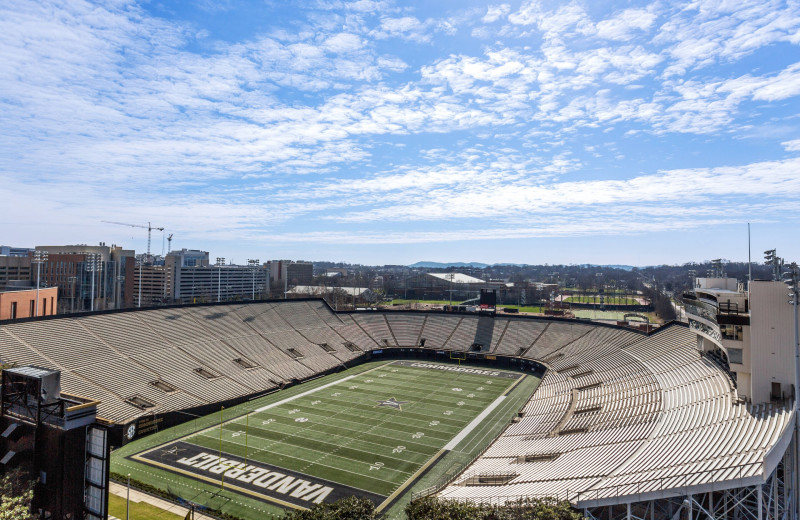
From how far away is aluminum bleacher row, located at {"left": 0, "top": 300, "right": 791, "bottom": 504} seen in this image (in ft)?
63.1

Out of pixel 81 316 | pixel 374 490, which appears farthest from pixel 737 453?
pixel 81 316

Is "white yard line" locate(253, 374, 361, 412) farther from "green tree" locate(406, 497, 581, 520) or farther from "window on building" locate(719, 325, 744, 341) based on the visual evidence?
"window on building" locate(719, 325, 744, 341)

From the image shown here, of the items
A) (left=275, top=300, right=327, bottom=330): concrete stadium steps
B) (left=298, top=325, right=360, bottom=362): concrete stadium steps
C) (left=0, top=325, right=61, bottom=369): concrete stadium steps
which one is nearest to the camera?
(left=0, top=325, right=61, bottom=369): concrete stadium steps

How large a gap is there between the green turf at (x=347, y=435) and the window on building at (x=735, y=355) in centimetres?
1734

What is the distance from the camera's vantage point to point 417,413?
40.6m

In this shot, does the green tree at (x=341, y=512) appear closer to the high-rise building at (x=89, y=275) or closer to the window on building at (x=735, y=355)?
the window on building at (x=735, y=355)

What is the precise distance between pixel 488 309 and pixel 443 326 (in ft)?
28.8

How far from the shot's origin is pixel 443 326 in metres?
70.6

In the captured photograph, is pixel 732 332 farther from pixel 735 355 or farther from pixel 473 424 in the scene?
pixel 473 424

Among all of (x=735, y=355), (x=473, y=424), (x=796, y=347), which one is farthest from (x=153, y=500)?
(x=735, y=355)

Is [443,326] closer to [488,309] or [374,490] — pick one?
[488,309]

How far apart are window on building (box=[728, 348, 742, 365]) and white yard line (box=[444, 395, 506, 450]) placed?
18787 millimetres

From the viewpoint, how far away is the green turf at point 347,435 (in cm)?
2702

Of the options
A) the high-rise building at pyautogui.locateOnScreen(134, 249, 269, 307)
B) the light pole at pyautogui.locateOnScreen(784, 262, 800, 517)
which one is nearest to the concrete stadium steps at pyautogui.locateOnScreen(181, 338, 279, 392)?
the light pole at pyautogui.locateOnScreen(784, 262, 800, 517)
